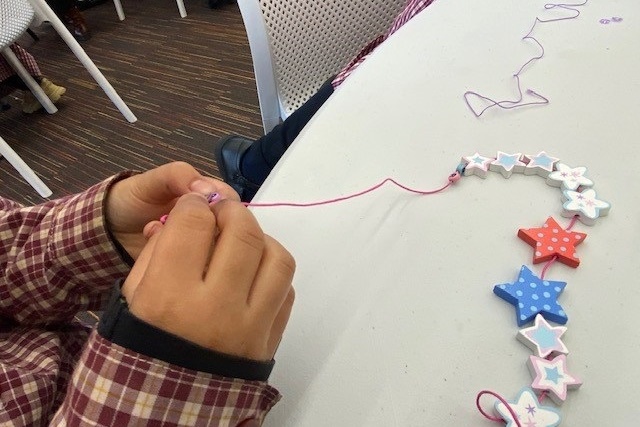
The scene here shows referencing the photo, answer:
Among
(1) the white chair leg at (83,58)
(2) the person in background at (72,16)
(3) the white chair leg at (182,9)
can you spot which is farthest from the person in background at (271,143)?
(2) the person in background at (72,16)

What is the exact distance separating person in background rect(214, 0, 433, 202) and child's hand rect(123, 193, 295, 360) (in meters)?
0.50

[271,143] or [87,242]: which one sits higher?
[87,242]

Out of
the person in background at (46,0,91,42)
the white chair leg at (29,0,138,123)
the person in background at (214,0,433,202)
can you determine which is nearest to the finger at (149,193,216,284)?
the person in background at (214,0,433,202)

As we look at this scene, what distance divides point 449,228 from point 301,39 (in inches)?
22.3

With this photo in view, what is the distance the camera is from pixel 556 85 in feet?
2.15

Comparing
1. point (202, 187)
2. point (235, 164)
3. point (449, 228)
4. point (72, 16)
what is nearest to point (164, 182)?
point (202, 187)

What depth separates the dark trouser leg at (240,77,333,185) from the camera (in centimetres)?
86

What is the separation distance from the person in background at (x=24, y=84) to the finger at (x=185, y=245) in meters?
1.91

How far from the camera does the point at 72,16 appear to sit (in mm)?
2453

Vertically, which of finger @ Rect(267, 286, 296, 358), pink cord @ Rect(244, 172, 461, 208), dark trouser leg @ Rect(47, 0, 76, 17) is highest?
finger @ Rect(267, 286, 296, 358)

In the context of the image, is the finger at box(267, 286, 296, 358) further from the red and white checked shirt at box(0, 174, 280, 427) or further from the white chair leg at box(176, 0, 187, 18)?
the white chair leg at box(176, 0, 187, 18)

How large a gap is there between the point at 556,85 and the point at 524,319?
0.38m

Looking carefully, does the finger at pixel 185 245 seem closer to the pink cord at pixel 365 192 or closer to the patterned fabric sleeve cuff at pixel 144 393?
the patterned fabric sleeve cuff at pixel 144 393

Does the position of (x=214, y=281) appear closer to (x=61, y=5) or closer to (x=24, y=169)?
(x=24, y=169)
